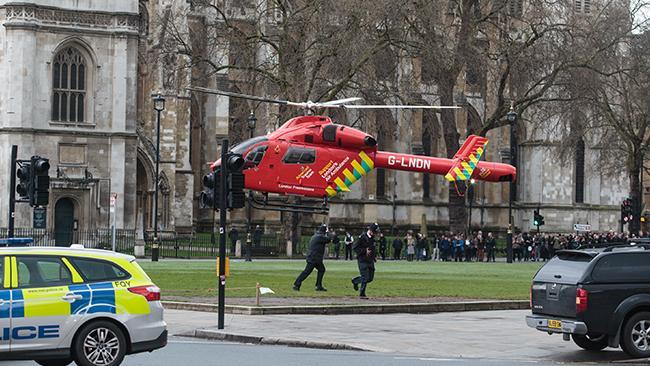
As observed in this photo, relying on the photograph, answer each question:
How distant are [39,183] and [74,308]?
1401 cm

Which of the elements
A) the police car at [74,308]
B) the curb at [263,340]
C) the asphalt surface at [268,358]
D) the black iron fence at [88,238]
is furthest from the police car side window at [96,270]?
the black iron fence at [88,238]

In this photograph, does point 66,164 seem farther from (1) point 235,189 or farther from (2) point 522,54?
(1) point 235,189

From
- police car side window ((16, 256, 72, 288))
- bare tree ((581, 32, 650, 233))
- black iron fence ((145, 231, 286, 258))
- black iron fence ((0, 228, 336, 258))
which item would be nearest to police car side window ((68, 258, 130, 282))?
police car side window ((16, 256, 72, 288))

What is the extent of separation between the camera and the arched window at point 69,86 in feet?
215

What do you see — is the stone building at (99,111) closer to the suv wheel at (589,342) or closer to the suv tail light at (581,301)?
the suv wheel at (589,342)

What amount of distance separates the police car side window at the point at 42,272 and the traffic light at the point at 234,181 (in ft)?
27.2

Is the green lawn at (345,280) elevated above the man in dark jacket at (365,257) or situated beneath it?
situated beneath

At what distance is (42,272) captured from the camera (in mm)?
17469

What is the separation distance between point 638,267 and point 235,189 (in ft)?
25.9

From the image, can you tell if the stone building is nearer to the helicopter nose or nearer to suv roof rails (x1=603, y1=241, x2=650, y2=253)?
the helicopter nose

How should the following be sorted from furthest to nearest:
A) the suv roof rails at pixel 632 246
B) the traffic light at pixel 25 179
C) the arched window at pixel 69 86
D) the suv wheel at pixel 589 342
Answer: the arched window at pixel 69 86 < the traffic light at pixel 25 179 < the suv wheel at pixel 589 342 < the suv roof rails at pixel 632 246

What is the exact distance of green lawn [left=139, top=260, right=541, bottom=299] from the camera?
1373 inches

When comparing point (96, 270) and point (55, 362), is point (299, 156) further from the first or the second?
point (55, 362)

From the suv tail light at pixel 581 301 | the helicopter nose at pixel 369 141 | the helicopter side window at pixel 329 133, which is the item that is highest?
the helicopter side window at pixel 329 133
